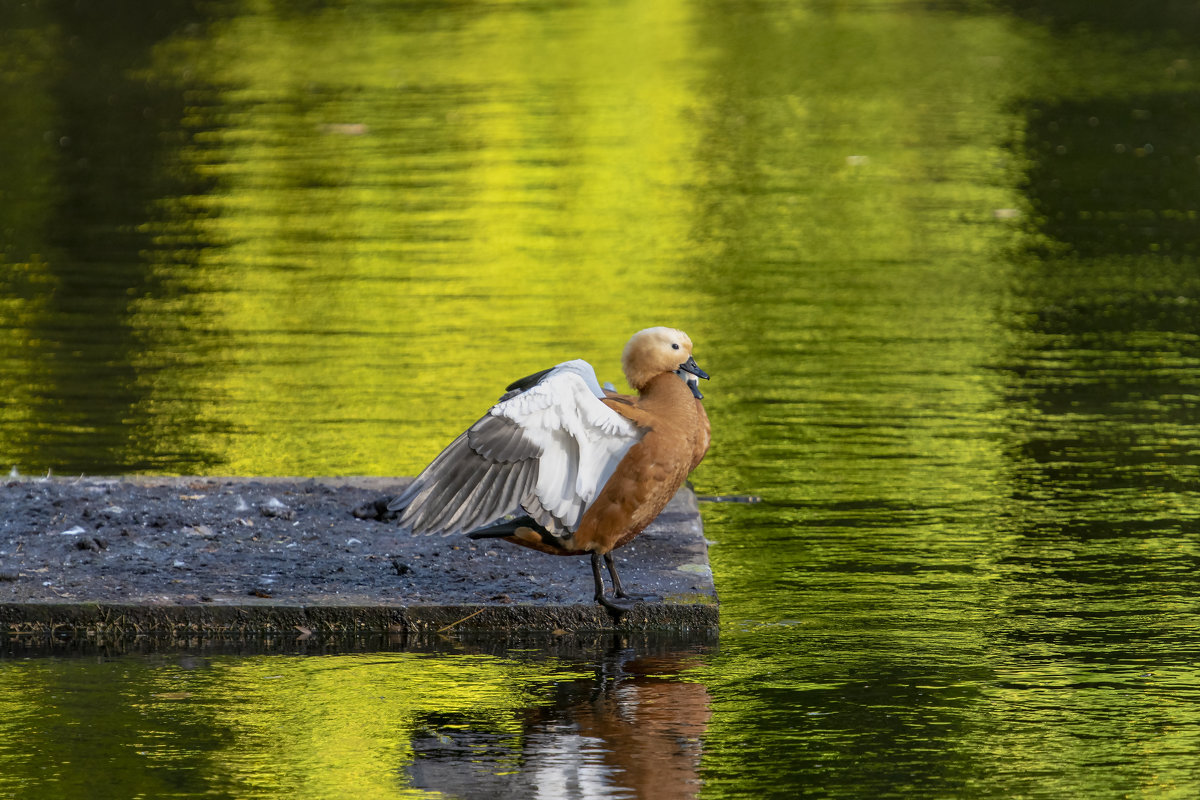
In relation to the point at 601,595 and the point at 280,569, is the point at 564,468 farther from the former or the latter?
the point at 280,569

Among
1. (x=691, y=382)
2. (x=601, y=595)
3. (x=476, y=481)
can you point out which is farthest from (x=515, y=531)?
(x=691, y=382)

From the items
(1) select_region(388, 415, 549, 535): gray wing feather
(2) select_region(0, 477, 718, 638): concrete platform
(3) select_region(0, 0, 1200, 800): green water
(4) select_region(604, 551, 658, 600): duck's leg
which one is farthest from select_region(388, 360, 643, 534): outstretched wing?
(3) select_region(0, 0, 1200, 800): green water

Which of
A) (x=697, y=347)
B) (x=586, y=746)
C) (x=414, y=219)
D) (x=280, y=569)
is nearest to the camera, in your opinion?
(x=586, y=746)

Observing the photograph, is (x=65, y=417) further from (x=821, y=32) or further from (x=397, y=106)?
(x=821, y=32)

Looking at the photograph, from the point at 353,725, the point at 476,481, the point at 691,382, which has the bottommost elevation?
the point at 353,725

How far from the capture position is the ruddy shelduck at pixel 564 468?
6648mm

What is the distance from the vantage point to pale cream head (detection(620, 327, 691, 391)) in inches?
270

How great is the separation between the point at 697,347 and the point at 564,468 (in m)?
5.35

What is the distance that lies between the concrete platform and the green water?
18cm

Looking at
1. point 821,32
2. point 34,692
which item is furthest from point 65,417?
point 821,32

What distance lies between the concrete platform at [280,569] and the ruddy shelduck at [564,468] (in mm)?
336

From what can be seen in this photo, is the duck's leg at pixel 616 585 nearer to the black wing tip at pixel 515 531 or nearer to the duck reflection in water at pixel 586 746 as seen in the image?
the black wing tip at pixel 515 531

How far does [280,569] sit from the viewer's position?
288 inches

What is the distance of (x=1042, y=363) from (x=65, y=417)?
233 inches
